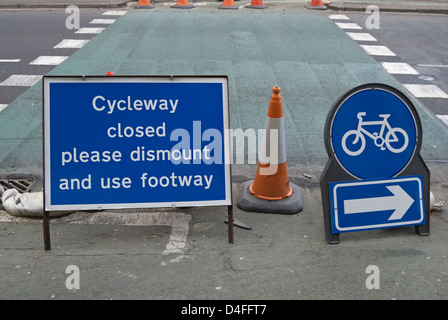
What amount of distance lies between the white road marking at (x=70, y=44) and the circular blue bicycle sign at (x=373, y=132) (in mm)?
7753

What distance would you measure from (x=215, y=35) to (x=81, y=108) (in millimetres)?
7846

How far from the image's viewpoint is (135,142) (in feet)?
15.1

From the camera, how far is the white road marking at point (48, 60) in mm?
10039

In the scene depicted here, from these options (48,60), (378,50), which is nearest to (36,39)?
(48,60)

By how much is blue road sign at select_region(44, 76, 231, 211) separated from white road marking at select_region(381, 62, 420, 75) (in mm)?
6097

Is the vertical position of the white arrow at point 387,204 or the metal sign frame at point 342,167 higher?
the metal sign frame at point 342,167

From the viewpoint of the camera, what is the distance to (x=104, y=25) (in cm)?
1292

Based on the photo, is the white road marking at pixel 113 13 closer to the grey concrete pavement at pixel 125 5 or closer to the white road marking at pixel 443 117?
the grey concrete pavement at pixel 125 5

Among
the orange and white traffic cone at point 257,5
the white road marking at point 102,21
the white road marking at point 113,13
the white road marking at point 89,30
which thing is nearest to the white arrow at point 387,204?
the white road marking at point 89,30

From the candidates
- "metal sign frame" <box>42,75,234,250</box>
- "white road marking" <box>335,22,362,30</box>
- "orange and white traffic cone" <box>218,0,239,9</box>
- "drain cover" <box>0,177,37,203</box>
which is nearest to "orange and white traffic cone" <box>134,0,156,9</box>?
"orange and white traffic cone" <box>218,0,239,9</box>

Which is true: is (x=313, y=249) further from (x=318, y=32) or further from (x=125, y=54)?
(x=318, y=32)
